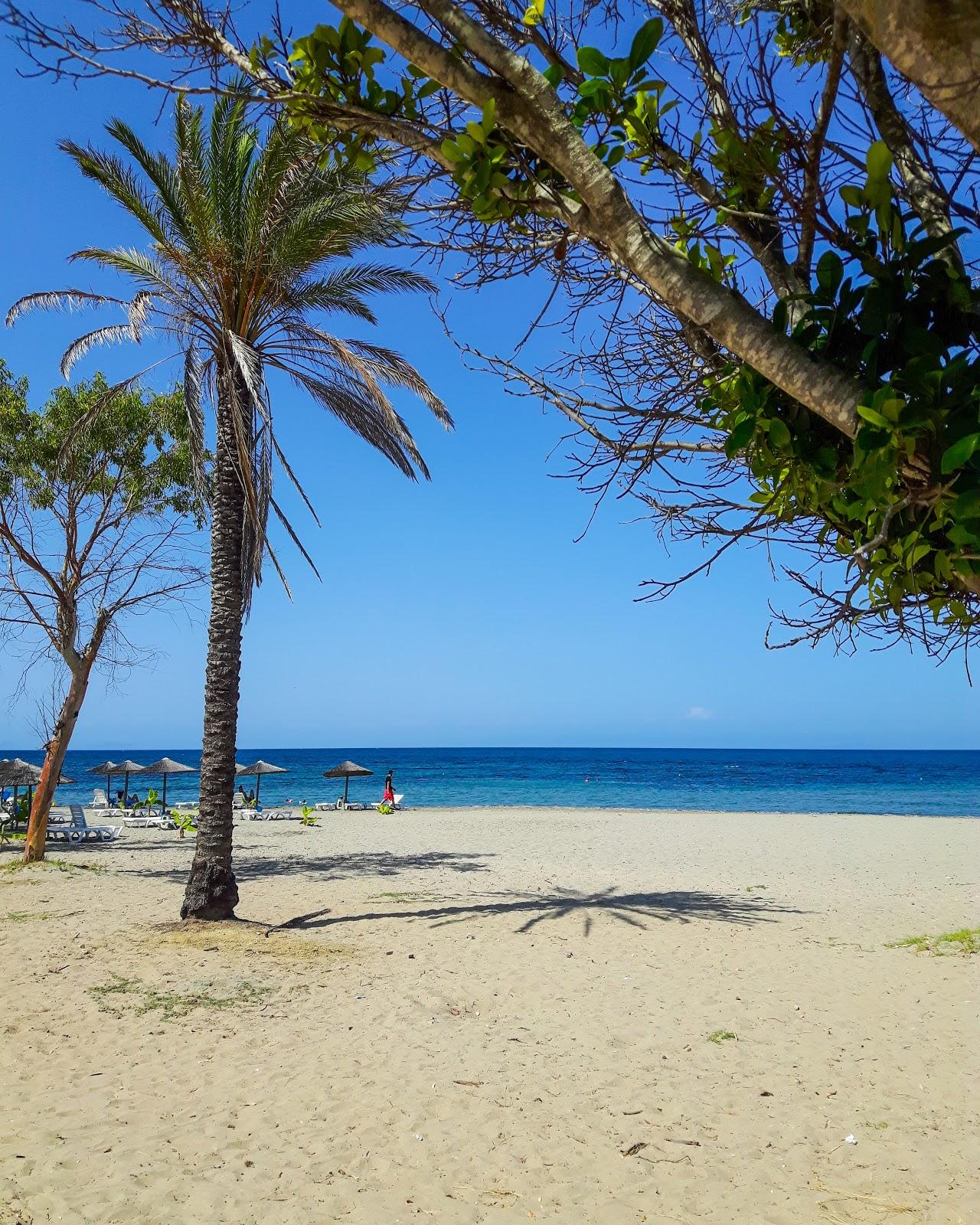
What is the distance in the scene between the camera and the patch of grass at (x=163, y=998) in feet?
20.0

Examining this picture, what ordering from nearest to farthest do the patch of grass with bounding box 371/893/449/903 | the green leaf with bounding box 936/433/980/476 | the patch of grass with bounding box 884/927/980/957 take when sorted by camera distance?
the green leaf with bounding box 936/433/980/476 → the patch of grass with bounding box 884/927/980/957 → the patch of grass with bounding box 371/893/449/903

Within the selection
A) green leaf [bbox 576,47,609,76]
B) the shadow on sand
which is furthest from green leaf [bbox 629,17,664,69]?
the shadow on sand

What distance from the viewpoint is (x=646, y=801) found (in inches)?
1703

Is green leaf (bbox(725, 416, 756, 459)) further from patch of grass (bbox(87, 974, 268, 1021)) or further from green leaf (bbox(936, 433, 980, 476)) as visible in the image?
patch of grass (bbox(87, 974, 268, 1021))

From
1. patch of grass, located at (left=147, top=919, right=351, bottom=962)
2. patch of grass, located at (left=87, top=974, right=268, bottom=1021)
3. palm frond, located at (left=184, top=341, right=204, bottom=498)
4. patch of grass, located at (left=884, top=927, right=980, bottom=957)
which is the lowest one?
patch of grass, located at (left=884, top=927, right=980, bottom=957)

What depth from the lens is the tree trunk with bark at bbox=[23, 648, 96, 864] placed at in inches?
512

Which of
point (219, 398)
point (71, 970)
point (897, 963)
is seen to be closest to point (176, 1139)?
point (71, 970)

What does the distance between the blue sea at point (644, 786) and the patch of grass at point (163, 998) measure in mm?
31930

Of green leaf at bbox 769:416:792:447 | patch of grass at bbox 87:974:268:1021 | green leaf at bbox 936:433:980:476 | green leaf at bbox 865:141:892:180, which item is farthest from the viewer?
patch of grass at bbox 87:974:268:1021

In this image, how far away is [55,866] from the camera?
1322 centimetres

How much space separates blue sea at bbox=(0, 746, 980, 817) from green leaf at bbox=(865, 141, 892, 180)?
1496 inches

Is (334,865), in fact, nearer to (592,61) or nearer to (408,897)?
(408,897)

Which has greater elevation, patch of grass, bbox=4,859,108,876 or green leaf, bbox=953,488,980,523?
green leaf, bbox=953,488,980,523

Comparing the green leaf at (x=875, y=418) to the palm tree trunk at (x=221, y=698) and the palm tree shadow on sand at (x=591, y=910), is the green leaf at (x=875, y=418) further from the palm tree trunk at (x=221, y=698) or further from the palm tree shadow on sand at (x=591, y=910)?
the palm tree shadow on sand at (x=591, y=910)
